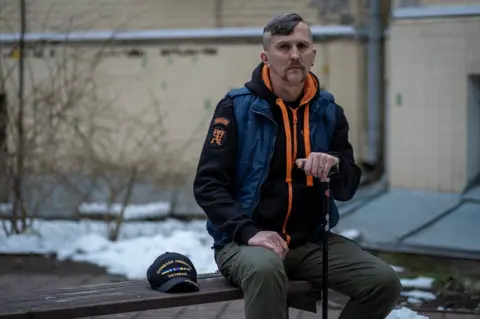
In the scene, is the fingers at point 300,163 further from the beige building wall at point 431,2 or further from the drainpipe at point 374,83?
the drainpipe at point 374,83

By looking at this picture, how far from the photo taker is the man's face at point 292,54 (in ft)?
13.4

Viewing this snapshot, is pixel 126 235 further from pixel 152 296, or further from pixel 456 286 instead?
pixel 152 296

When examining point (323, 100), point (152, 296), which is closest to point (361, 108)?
point (323, 100)

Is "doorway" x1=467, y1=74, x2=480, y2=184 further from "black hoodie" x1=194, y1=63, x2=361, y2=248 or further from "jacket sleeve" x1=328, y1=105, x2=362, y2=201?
"black hoodie" x1=194, y1=63, x2=361, y2=248

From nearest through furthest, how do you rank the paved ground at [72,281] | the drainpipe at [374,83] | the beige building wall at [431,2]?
the paved ground at [72,281] < the beige building wall at [431,2] < the drainpipe at [374,83]

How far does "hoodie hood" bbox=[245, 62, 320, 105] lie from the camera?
4133 millimetres

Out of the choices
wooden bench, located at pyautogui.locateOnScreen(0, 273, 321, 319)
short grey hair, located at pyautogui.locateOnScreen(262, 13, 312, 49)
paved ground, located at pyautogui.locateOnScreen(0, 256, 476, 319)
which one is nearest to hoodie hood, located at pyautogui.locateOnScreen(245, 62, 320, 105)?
short grey hair, located at pyautogui.locateOnScreen(262, 13, 312, 49)

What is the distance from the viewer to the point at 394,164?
834cm

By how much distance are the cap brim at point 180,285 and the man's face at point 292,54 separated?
41.8 inches

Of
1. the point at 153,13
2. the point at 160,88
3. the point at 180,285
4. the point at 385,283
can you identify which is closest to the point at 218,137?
the point at 180,285

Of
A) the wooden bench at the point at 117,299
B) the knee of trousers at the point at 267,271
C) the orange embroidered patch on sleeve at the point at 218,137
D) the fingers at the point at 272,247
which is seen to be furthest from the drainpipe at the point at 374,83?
the knee of trousers at the point at 267,271

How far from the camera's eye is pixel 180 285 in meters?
3.99

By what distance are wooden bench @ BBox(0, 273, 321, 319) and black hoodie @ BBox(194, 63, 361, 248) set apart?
26 centimetres

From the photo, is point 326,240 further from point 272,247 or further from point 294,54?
point 294,54
